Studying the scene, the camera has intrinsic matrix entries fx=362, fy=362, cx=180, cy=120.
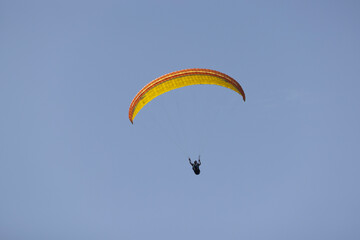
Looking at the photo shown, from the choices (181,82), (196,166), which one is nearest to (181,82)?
(181,82)

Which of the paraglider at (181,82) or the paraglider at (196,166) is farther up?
the paraglider at (181,82)

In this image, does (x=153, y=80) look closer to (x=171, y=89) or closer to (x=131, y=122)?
(x=171, y=89)

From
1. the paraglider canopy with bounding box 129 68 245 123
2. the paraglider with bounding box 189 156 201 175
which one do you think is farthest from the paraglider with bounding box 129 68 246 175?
the paraglider with bounding box 189 156 201 175

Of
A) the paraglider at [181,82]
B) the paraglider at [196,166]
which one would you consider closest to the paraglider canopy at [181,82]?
the paraglider at [181,82]

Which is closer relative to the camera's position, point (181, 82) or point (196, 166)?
point (181, 82)

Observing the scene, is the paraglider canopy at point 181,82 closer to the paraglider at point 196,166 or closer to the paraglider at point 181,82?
the paraglider at point 181,82

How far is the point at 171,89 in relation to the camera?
93.6 feet

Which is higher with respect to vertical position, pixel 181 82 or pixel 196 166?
pixel 181 82

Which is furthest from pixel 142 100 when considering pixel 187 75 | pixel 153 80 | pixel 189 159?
pixel 189 159

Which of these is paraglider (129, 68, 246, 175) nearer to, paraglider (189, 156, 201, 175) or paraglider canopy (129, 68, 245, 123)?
paraglider canopy (129, 68, 245, 123)

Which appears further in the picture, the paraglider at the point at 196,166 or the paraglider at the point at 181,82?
the paraglider at the point at 196,166

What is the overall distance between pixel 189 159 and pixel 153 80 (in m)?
7.28

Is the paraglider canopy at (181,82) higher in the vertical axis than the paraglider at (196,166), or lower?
higher

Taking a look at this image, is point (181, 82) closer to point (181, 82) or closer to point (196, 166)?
point (181, 82)
